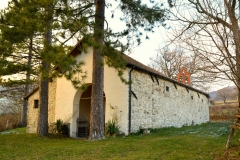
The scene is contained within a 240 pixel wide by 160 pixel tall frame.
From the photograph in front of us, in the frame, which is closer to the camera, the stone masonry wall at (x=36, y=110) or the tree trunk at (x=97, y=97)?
the tree trunk at (x=97, y=97)

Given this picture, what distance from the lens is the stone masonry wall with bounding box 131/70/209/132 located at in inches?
458

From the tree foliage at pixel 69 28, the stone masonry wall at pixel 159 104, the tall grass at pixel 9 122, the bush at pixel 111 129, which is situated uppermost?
the tree foliage at pixel 69 28

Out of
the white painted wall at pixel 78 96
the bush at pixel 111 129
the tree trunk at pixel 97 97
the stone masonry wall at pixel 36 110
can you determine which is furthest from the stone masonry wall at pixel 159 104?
the stone masonry wall at pixel 36 110

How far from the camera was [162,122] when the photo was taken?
13.7 m

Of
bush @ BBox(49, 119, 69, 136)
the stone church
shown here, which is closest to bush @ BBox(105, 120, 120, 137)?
the stone church

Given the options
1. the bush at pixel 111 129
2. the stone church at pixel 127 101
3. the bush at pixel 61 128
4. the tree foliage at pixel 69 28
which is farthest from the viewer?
the bush at pixel 61 128

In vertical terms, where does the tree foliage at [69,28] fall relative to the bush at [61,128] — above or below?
above

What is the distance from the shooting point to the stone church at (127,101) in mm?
11086

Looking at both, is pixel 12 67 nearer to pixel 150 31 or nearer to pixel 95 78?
pixel 95 78

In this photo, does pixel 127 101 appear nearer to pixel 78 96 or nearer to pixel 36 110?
pixel 78 96

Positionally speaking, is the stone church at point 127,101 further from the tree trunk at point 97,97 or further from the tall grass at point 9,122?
the tall grass at point 9,122

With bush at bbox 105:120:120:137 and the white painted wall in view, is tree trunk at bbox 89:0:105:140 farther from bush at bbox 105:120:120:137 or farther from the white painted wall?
the white painted wall

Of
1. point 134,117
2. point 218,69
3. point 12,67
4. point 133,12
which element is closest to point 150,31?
point 133,12

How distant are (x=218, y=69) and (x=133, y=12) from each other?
5972 mm
